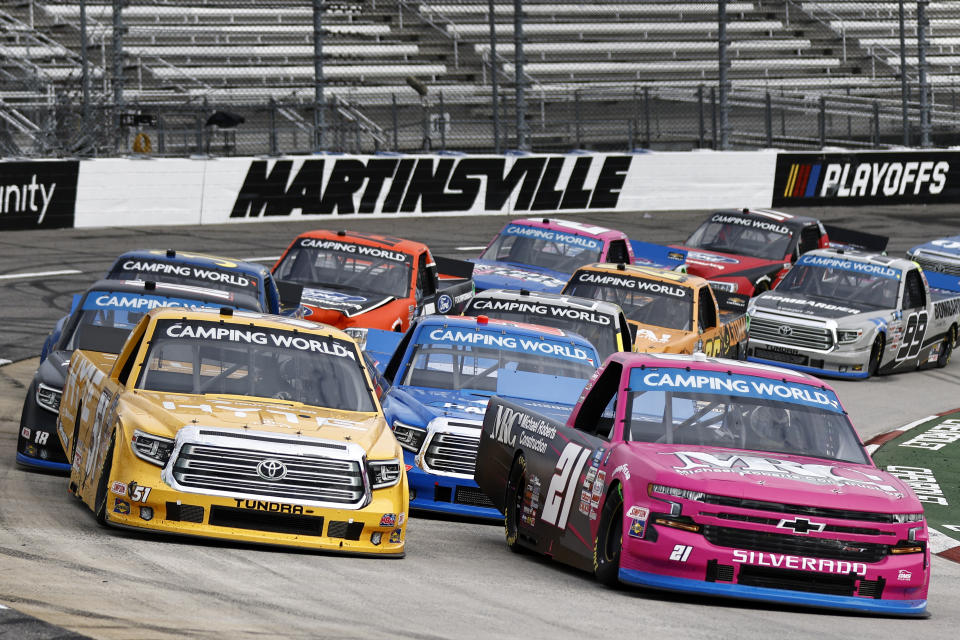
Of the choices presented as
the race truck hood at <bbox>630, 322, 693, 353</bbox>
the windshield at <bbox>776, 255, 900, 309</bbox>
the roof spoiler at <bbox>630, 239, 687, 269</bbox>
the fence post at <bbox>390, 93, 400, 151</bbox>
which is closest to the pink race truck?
the race truck hood at <bbox>630, 322, 693, 353</bbox>

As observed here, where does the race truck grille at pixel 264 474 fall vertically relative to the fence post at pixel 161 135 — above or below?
below

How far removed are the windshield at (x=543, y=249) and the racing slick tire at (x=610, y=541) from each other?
13.1 meters

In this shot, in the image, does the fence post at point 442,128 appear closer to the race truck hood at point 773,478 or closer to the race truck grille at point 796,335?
the race truck grille at point 796,335

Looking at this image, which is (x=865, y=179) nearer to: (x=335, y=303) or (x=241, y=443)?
(x=335, y=303)

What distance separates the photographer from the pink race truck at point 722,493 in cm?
843

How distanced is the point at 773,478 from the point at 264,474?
2.77 m

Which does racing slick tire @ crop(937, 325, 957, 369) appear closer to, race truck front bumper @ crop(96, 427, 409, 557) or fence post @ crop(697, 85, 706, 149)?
fence post @ crop(697, 85, 706, 149)

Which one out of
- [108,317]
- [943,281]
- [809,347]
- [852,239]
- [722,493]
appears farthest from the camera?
[852,239]

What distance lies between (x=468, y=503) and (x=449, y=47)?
31317 millimetres

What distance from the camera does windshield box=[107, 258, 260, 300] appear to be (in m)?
15.7

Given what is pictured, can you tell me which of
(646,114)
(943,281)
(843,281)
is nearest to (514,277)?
(843,281)

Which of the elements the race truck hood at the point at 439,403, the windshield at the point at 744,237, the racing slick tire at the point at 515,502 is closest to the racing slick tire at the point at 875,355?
the windshield at the point at 744,237

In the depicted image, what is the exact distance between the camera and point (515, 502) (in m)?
10.5

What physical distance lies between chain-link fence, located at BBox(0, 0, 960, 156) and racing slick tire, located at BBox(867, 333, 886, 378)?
1273cm
